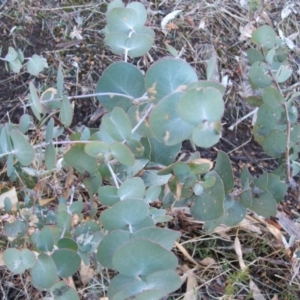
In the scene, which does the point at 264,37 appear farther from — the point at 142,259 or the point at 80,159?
the point at 142,259

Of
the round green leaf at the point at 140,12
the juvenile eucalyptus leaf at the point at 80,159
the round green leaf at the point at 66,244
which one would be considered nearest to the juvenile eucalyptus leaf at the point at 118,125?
the juvenile eucalyptus leaf at the point at 80,159

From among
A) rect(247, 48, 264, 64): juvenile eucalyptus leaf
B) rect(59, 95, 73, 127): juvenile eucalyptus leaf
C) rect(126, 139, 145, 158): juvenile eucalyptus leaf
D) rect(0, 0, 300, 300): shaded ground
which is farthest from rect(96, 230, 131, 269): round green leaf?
rect(247, 48, 264, 64): juvenile eucalyptus leaf

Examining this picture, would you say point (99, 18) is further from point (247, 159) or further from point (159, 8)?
point (247, 159)

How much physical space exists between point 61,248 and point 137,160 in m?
0.23

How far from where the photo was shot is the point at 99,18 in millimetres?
1683

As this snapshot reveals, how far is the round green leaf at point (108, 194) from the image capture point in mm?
823

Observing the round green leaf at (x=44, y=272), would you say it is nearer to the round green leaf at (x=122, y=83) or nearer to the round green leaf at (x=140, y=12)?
the round green leaf at (x=122, y=83)

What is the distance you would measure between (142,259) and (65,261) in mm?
186

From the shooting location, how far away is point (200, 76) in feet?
5.32

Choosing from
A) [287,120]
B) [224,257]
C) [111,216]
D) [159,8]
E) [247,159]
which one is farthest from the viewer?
[159,8]

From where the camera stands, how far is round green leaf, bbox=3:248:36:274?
82 cm

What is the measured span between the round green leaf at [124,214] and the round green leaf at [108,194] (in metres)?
0.06

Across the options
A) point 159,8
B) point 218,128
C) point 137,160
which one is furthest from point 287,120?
point 159,8

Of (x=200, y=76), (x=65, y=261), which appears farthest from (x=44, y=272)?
(x=200, y=76)
